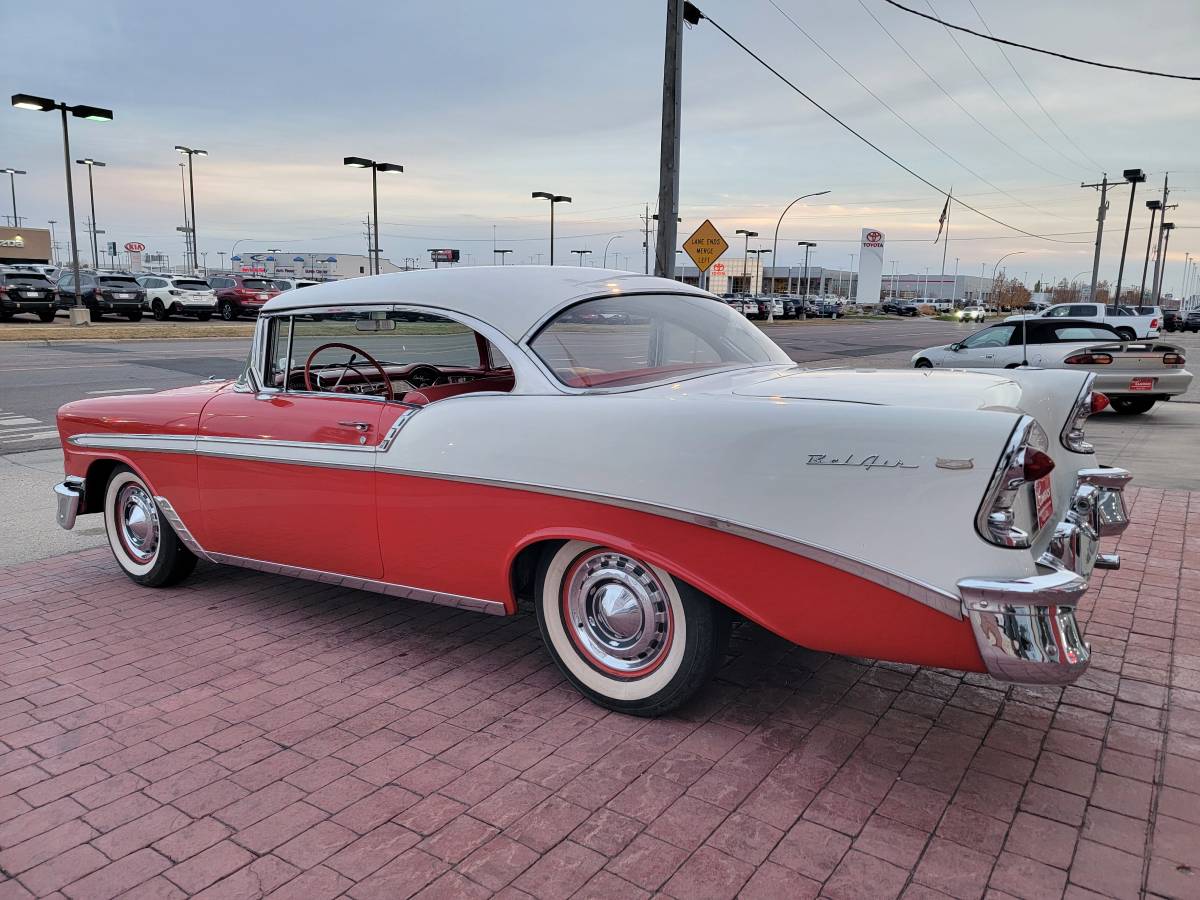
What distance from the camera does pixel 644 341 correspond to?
3865 millimetres

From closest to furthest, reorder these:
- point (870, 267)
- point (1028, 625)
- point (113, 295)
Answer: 1. point (1028, 625)
2. point (113, 295)
3. point (870, 267)

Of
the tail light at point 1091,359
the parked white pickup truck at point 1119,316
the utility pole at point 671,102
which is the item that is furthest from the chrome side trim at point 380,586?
the parked white pickup truck at point 1119,316

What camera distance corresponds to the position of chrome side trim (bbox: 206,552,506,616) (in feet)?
11.2

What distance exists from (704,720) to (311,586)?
8.18 feet

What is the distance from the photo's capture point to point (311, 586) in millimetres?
4754

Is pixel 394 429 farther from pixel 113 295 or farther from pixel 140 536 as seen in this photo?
pixel 113 295

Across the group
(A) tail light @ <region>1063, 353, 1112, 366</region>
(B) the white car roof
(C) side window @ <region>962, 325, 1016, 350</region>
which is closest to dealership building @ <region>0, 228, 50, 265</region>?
(C) side window @ <region>962, 325, 1016, 350</region>

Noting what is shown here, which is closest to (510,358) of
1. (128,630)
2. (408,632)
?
(408,632)

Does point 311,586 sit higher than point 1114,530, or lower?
lower

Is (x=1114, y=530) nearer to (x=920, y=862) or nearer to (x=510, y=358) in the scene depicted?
(x=920, y=862)

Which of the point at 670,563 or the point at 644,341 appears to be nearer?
the point at 670,563

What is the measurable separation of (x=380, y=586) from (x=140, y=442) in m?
1.69

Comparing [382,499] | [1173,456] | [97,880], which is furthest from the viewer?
[1173,456]

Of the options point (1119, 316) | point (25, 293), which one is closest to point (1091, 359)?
point (1119, 316)
